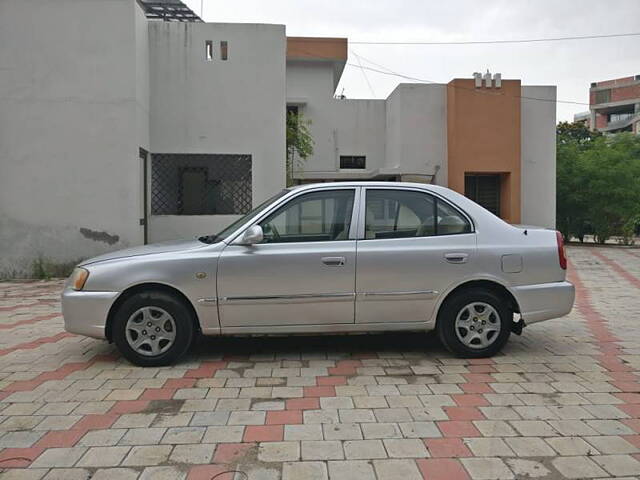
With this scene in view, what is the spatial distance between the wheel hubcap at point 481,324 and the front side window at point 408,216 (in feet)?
2.42

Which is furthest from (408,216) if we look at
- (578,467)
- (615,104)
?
(615,104)

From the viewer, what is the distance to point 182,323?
467 centimetres

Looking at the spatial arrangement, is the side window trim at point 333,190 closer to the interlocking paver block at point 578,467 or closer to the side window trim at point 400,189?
the side window trim at point 400,189

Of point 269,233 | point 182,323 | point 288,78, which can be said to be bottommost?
point 182,323

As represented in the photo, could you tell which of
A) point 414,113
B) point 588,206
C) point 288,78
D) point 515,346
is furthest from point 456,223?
point 588,206

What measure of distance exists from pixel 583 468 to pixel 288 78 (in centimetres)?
1754

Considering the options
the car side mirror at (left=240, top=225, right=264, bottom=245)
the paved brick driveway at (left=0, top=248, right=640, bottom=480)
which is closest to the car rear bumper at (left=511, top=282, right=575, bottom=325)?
the paved brick driveway at (left=0, top=248, right=640, bottom=480)

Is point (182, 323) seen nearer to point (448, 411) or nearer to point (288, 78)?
point (448, 411)

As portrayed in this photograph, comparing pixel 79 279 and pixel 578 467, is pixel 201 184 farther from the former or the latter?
pixel 578 467

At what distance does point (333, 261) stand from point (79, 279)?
7.34 ft

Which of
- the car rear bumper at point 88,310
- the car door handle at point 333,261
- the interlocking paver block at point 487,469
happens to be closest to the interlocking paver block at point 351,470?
the interlocking paver block at point 487,469

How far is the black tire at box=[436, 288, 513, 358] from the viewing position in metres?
4.88

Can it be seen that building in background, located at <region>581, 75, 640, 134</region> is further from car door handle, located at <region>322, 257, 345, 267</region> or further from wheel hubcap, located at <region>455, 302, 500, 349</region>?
car door handle, located at <region>322, 257, 345, 267</region>

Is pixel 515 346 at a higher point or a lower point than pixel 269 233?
lower
